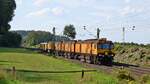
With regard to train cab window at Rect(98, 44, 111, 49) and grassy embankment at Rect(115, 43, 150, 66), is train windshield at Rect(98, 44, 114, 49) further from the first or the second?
grassy embankment at Rect(115, 43, 150, 66)

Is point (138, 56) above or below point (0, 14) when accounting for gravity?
below

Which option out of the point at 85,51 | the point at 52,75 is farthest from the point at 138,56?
the point at 52,75

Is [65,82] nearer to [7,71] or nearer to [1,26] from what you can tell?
[7,71]

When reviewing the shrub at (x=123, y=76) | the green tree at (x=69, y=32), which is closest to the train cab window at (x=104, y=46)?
the shrub at (x=123, y=76)

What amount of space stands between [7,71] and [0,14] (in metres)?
103

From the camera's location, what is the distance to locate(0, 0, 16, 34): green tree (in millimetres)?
137875

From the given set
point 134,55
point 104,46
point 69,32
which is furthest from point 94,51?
point 69,32

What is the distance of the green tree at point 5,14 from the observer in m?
138

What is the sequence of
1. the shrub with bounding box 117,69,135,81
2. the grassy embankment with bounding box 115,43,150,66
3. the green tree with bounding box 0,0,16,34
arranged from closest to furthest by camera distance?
the shrub with bounding box 117,69,135,81, the grassy embankment with bounding box 115,43,150,66, the green tree with bounding box 0,0,16,34

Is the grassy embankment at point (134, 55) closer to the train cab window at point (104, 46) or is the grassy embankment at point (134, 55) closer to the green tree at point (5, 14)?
the train cab window at point (104, 46)

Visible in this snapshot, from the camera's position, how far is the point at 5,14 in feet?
457

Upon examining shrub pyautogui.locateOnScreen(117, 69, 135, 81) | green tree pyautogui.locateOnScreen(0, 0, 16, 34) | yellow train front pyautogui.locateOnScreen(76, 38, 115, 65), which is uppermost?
green tree pyautogui.locateOnScreen(0, 0, 16, 34)

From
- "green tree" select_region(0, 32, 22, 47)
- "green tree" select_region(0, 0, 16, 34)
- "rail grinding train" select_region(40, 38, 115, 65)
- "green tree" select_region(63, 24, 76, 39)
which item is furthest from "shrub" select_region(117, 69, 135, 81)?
"green tree" select_region(63, 24, 76, 39)

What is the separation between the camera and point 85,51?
67.8m
